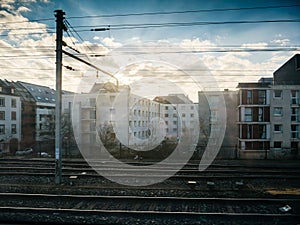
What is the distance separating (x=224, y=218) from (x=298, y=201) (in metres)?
2.63

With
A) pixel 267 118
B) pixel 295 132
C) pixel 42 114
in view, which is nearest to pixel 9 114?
pixel 42 114

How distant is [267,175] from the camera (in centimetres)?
1017

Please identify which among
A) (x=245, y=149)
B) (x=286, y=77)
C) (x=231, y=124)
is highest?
(x=286, y=77)

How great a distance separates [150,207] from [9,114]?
27.1 metres

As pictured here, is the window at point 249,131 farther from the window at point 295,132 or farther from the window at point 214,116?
the window at point 214,116

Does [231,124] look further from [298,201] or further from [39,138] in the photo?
[39,138]

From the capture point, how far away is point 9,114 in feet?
91.8

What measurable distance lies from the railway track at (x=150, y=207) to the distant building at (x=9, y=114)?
70.1ft

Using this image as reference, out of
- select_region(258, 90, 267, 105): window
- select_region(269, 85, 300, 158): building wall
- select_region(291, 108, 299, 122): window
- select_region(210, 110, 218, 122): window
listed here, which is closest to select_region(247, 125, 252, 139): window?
select_region(269, 85, 300, 158): building wall

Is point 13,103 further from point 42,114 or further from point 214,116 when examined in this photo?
point 214,116

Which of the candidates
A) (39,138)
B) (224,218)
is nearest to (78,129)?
(39,138)

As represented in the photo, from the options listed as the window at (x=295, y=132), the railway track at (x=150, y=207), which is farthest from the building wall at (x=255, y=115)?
the railway track at (x=150, y=207)

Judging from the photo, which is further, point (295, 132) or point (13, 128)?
point (13, 128)

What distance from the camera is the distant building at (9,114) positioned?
27.0 metres
